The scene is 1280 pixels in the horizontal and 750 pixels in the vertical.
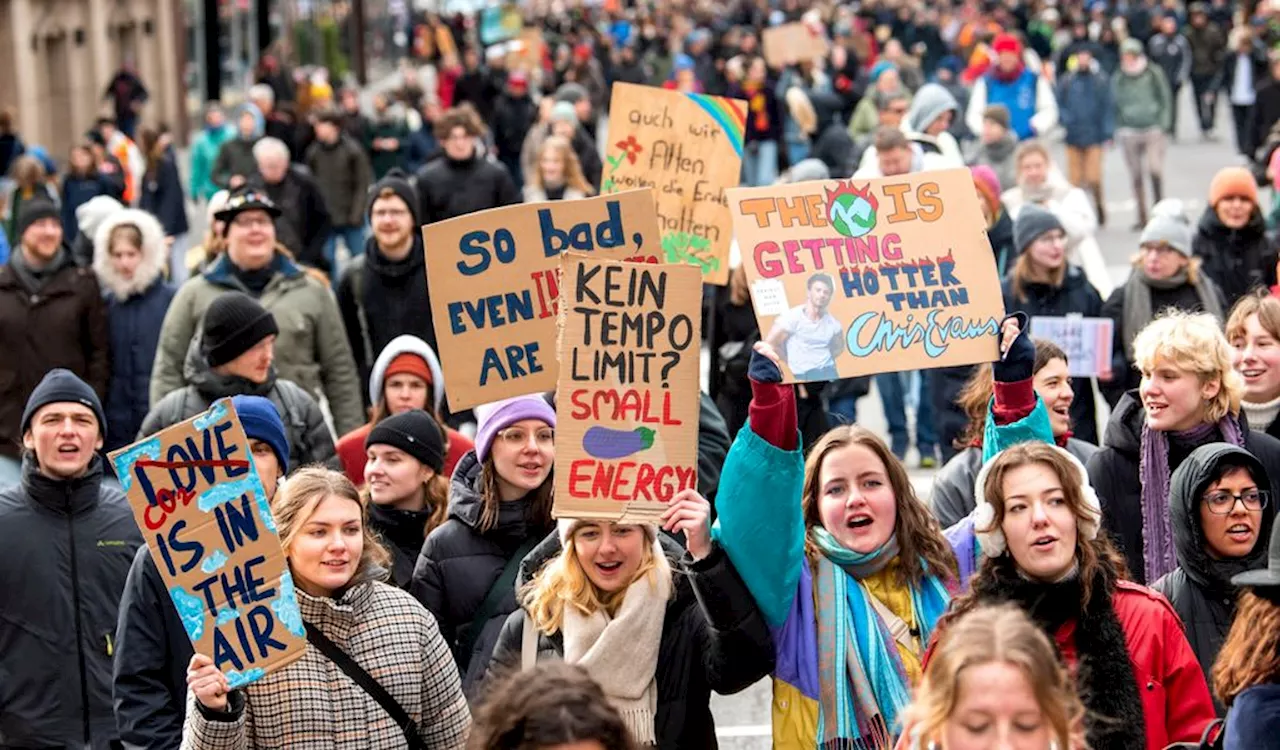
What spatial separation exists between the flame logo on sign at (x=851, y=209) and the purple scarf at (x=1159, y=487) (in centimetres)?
109

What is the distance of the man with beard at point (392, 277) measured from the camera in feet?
34.6

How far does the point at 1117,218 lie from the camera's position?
80.5 ft

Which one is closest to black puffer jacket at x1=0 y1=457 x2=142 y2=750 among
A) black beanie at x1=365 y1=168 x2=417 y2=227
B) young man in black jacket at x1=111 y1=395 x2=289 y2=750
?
young man in black jacket at x1=111 y1=395 x2=289 y2=750

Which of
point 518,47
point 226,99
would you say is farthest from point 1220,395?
point 226,99

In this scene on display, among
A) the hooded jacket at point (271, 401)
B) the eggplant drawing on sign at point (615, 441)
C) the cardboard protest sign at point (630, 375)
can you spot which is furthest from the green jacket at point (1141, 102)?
the eggplant drawing on sign at point (615, 441)

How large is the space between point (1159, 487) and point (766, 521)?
220 cm

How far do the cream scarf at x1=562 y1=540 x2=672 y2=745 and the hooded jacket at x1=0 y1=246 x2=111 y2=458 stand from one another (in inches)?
221

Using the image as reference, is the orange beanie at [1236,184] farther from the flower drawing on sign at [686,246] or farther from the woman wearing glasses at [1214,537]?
the woman wearing glasses at [1214,537]

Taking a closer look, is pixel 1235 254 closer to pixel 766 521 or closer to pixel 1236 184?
pixel 1236 184

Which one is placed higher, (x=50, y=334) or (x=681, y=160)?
(x=681, y=160)

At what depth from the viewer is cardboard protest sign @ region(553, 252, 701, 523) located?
5.84 meters

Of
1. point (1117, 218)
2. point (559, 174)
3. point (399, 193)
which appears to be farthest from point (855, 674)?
point (1117, 218)

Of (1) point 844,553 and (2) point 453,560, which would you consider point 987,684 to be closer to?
(1) point 844,553

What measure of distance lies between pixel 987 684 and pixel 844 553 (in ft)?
4.62
